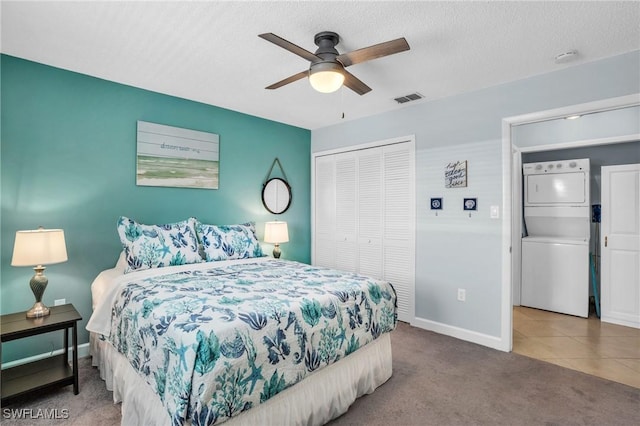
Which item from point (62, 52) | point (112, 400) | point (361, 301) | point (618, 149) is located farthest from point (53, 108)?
point (618, 149)

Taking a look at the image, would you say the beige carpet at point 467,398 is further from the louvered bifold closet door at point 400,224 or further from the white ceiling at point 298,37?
the white ceiling at point 298,37

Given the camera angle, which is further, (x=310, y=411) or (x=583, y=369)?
(x=583, y=369)

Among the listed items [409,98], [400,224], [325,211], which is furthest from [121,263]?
[409,98]

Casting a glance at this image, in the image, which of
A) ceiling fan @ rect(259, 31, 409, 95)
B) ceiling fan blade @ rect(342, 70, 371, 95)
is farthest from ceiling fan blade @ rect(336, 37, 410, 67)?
ceiling fan blade @ rect(342, 70, 371, 95)

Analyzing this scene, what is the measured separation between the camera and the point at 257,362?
61.3 inches

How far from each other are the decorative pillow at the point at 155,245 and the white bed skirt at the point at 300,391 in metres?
0.65

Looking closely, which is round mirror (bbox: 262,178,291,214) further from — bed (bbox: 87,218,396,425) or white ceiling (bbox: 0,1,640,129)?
bed (bbox: 87,218,396,425)

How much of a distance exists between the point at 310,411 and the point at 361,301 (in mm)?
730

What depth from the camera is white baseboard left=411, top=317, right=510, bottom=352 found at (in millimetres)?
3023

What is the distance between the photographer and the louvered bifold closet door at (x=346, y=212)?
4277mm

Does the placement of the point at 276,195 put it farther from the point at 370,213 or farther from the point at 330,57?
the point at 330,57

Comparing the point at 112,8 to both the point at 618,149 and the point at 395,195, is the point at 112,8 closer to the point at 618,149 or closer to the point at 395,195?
the point at 395,195

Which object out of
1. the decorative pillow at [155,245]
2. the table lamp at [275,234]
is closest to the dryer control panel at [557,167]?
the table lamp at [275,234]

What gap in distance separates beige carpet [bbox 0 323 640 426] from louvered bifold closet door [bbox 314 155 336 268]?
2040mm
